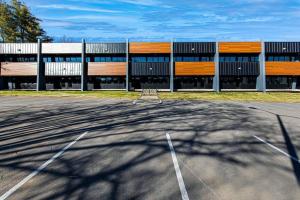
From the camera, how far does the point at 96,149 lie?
977cm

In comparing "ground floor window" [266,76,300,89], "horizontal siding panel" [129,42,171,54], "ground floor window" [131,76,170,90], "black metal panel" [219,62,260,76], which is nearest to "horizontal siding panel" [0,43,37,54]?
"horizontal siding panel" [129,42,171,54]

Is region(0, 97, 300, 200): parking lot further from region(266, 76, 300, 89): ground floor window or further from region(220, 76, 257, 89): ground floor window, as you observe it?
region(266, 76, 300, 89): ground floor window

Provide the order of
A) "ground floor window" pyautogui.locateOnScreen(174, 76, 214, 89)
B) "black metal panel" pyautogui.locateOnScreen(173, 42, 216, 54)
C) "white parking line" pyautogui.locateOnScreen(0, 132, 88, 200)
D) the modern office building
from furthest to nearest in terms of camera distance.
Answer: "ground floor window" pyautogui.locateOnScreen(174, 76, 214, 89)
the modern office building
"black metal panel" pyautogui.locateOnScreen(173, 42, 216, 54)
"white parking line" pyautogui.locateOnScreen(0, 132, 88, 200)

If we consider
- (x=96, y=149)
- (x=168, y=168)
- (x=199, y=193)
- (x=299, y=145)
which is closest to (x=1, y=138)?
(x=96, y=149)

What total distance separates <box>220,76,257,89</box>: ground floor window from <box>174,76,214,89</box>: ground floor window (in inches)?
84.5

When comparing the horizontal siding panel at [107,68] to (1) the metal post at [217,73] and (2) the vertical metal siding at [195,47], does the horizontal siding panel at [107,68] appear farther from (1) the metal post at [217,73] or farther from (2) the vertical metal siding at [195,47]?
(1) the metal post at [217,73]

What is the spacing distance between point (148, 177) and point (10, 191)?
277 cm

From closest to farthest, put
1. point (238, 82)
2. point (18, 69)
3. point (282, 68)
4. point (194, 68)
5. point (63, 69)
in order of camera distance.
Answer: point (282, 68)
point (194, 68)
point (63, 69)
point (18, 69)
point (238, 82)

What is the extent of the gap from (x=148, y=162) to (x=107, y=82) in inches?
1707

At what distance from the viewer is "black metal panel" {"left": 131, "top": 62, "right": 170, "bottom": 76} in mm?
48844

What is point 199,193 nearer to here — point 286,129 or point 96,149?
point 96,149

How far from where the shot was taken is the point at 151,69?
48938 millimetres

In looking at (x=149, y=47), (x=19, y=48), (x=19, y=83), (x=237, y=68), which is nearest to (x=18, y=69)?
(x=19, y=83)

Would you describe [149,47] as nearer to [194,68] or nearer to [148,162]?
[194,68]
